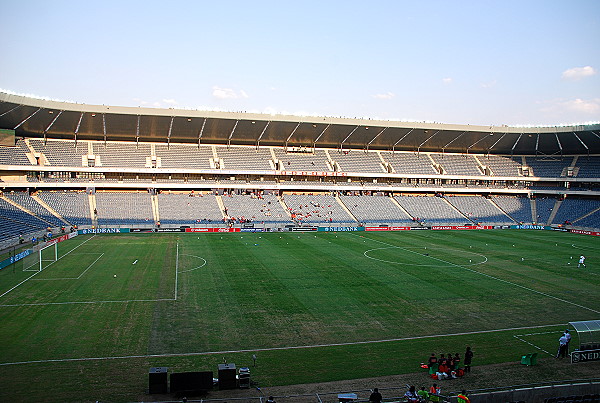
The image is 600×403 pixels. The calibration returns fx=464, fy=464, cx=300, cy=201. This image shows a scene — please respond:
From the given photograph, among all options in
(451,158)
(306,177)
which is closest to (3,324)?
(306,177)

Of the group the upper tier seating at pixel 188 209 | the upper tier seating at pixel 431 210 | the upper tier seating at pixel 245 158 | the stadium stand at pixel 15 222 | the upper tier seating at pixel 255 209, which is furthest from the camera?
the upper tier seating at pixel 245 158

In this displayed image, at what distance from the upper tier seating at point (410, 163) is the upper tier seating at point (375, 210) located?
21.2 feet

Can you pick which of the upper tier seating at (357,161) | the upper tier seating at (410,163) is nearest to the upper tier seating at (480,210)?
the upper tier seating at (410,163)

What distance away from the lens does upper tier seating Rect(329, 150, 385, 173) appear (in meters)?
71.8

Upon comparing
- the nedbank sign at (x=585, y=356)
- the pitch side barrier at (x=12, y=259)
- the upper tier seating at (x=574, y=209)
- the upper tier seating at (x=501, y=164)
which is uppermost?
the upper tier seating at (x=501, y=164)

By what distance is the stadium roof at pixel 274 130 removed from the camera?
182ft

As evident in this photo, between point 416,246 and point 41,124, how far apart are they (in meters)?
47.1

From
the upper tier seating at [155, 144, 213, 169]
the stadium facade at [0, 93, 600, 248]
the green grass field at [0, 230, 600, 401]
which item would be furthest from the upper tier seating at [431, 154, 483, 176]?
the upper tier seating at [155, 144, 213, 169]

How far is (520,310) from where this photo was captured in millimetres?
23391

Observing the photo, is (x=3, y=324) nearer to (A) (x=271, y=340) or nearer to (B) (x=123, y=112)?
(A) (x=271, y=340)

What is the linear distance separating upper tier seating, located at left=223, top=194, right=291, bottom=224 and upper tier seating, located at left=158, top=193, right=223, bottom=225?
78.0 inches

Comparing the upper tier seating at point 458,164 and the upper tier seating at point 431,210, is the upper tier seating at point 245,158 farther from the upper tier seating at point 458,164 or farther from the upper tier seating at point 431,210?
the upper tier seating at point 458,164

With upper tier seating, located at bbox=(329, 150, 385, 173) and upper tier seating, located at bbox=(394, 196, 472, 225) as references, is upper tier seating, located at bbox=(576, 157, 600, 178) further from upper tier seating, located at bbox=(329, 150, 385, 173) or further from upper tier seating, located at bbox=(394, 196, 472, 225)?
upper tier seating, located at bbox=(329, 150, 385, 173)

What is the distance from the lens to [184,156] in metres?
66.1
